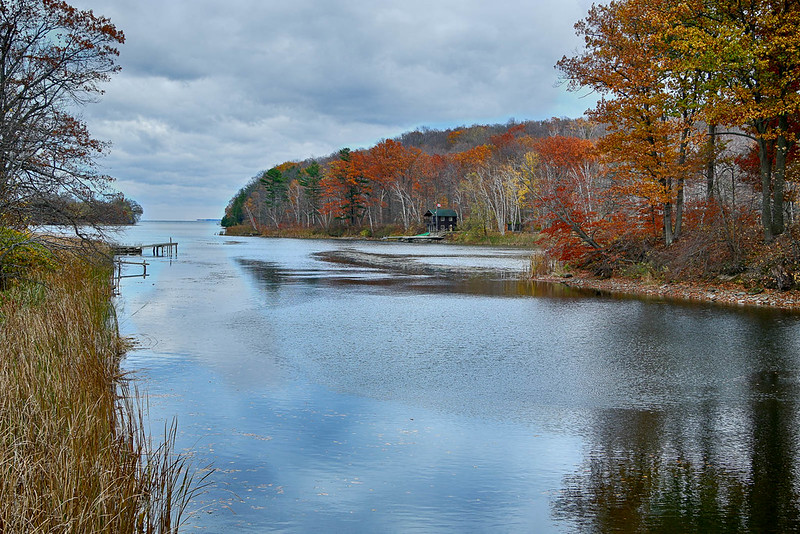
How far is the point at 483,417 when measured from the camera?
7758mm

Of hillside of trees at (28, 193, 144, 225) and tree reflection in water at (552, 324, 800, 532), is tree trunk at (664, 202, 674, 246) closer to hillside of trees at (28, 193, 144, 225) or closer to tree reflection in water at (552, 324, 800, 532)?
tree reflection in water at (552, 324, 800, 532)

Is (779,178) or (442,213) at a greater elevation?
(442,213)

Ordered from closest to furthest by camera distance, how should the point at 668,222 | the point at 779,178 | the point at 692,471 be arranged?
the point at 692,471
the point at 779,178
the point at 668,222

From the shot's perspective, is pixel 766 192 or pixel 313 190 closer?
pixel 766 192

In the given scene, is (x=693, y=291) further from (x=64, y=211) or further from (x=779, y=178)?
(x=64, y=211)

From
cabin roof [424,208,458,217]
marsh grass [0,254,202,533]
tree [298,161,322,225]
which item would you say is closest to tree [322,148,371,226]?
tree [298,161,322,225]

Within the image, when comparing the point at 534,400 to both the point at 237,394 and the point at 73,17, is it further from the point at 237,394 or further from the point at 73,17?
the point at 73,17

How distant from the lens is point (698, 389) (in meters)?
8.85

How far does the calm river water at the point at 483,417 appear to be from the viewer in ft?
17.1

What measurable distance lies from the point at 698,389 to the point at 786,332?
5.61 m

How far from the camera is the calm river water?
522 cm

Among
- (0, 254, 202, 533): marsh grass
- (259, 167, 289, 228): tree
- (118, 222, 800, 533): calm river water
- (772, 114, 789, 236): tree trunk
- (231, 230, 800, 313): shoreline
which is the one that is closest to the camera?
(0, 254, 202, 533): marsh grass

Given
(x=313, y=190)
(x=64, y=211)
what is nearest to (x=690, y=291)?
(x=64, y=211)

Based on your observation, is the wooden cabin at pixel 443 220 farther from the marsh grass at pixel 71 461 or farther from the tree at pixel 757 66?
the marsh grass at pixel 71 461
